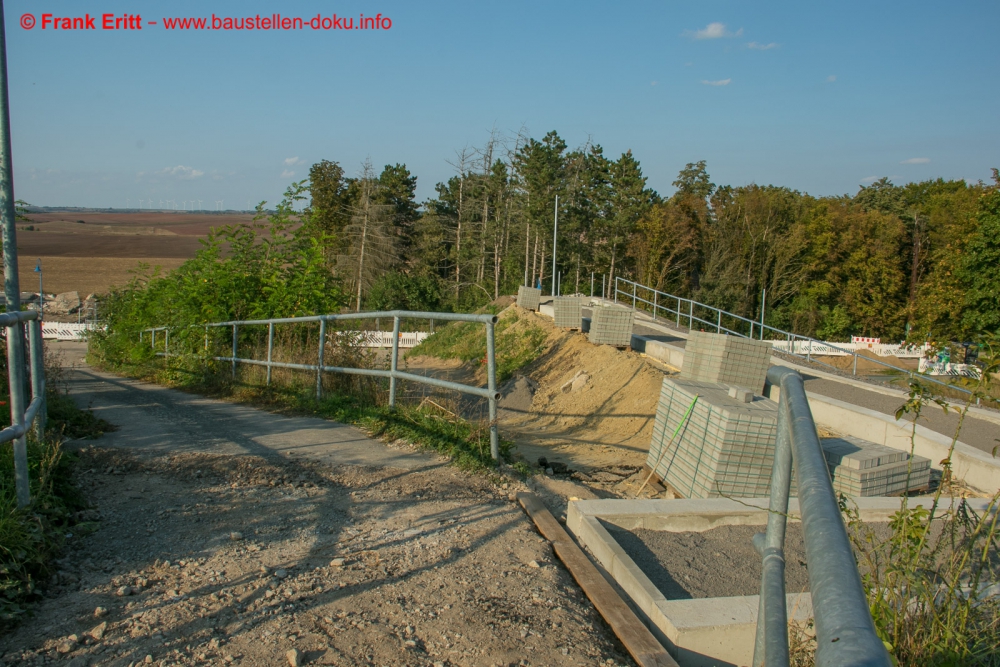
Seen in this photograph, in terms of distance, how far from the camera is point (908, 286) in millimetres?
58250

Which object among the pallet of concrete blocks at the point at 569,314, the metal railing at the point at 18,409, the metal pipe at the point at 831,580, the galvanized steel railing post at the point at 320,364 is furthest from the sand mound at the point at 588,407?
the metal pipe at the point at 831,580

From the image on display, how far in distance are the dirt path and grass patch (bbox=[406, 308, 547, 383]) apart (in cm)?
1429

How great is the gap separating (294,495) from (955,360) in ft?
14.3

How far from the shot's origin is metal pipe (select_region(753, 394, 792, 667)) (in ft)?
4.95

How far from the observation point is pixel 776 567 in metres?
1.80

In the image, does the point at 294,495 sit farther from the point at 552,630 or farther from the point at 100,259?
the point at 100,259

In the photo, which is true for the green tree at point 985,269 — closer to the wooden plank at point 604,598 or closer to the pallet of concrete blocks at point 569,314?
the pallet of concrete blocks at point 569,314

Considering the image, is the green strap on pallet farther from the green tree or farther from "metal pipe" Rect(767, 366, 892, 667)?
the green tree

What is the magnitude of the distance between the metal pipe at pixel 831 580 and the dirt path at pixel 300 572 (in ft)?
6.49

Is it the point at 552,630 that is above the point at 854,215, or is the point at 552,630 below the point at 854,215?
below

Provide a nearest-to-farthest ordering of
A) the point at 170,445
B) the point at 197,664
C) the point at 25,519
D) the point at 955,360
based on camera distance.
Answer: the point at 197,664 → the point at 25,519 → the point at 955,360 → the point at 170,445

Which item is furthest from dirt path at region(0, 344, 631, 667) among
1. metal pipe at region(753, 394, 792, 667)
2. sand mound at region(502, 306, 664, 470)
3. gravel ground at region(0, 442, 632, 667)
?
sand mound at region(502, 306, 664, 470)

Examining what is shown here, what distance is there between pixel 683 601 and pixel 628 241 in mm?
55697

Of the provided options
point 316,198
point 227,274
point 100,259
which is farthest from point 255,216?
point 100,259
